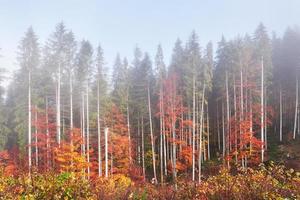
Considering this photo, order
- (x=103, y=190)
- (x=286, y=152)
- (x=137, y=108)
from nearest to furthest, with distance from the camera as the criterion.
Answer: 1. (x=103, y=190)
2. (x=286, y=152)
3. (x=137, y=108)

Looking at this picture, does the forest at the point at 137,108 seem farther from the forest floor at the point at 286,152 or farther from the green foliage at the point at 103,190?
the green foliage at the point at 103,190

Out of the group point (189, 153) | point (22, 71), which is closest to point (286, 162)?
point (189, 153)

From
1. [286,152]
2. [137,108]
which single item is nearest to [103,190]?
[286,152]

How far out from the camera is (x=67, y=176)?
29.0 feet

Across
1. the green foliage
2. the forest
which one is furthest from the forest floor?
the green foliage

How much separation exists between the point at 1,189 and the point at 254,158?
2614 centimetres

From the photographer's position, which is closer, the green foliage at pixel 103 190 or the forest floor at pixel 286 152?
the green foliage at pixel 103 190

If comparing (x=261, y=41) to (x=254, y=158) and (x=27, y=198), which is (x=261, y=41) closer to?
(x=254, y=158)

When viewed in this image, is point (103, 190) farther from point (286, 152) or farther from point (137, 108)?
point (137, 108)

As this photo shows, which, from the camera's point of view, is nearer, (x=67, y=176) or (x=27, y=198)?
(x=27, y=198)

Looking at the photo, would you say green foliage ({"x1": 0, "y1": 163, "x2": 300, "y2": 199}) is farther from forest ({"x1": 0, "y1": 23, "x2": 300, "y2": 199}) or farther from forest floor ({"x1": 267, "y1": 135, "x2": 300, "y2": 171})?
forest floor ({"x1": 267, "y1": 135, "x2": 300, "y2": 171})

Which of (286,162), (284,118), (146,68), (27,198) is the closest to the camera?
(27,198)

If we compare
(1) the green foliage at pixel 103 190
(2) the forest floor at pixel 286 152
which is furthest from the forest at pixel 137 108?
(1) the green foliage at pixel 103 190

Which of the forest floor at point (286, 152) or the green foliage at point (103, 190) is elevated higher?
the green foliage at point (103, 190)
